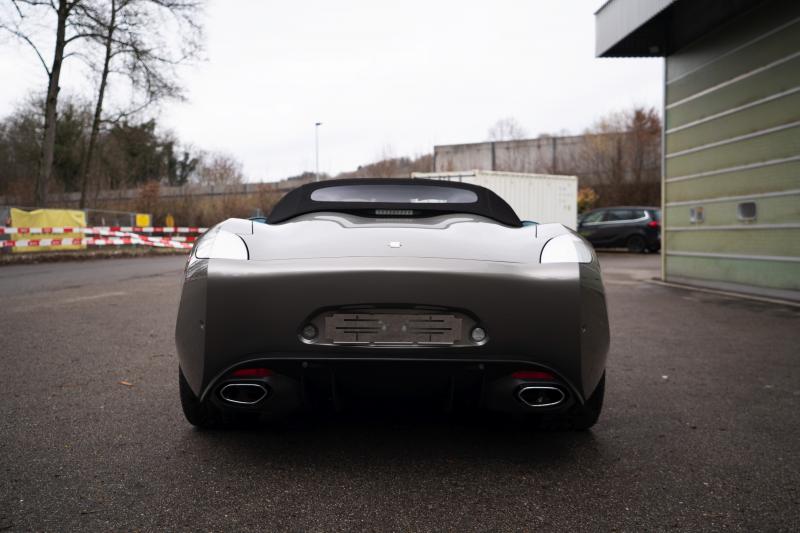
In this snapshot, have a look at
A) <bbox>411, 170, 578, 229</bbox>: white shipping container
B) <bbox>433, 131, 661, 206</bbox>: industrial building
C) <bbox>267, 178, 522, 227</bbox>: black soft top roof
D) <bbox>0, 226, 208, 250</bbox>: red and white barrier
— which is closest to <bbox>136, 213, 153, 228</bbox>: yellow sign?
<bbox>0, 226, 208, 250</bbox>: red and white barrier

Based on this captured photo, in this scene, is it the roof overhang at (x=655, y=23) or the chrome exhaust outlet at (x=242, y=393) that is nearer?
the chrome exhaust outlet at (x=242, y=393)

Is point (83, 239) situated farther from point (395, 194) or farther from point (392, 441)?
point (392, 441)

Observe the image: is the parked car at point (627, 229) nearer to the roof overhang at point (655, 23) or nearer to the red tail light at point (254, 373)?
the roof overhang at point (655, 23)

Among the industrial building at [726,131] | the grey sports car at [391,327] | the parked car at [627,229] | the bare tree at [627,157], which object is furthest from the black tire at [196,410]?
the bare tree at [627,157]

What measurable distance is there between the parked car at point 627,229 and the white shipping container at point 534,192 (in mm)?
1351

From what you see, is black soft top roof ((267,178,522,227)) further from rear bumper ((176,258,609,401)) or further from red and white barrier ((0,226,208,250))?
red and white barrier ((0,226,208,250))

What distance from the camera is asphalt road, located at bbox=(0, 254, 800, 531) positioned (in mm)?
1888

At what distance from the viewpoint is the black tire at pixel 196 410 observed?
8.34 feet

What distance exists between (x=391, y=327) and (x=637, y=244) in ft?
61.0

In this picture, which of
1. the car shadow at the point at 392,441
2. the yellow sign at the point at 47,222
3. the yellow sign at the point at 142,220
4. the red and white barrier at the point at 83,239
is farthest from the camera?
the yellow sign at the point at 142,220

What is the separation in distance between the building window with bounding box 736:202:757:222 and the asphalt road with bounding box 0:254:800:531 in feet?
15.6

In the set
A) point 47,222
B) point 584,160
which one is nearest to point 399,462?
point 47,222

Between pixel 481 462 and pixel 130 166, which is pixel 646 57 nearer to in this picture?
pixel 481 462

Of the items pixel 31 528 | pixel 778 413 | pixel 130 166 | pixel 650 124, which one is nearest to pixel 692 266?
pixel 778 413
